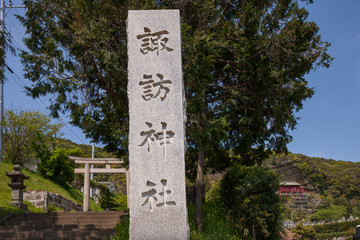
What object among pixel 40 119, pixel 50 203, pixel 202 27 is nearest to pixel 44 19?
pixel 202 27

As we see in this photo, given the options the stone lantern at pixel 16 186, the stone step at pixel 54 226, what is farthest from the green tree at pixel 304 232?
the stone lantern at pixel 16 186

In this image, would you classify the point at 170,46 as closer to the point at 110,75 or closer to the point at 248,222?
the point at 110,75

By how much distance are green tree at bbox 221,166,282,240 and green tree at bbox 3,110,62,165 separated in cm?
1262

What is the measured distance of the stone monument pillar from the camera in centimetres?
430

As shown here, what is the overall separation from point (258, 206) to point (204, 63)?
12.0 ft

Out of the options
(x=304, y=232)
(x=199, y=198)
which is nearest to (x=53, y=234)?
(x=199, y=198)

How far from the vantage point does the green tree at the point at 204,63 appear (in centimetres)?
762

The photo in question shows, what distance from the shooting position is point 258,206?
7855 millimetres

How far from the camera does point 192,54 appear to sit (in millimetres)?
7242

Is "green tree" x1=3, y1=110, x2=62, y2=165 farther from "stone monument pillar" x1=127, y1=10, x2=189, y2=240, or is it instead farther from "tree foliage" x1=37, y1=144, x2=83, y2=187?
"stone monument pillar" x1=127, y1=10, x2=189, y2=240

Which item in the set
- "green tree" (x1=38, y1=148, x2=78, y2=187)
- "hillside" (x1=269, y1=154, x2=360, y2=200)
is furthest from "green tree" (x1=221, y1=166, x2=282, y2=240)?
"hillside" (x1=269, y1=154, x2=360, y2=200)

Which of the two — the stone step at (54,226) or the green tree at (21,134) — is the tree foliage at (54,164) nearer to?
the green tree at (21,134)

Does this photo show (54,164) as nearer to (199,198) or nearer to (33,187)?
(33,187)

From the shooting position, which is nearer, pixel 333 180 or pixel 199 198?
pixel 199 198
